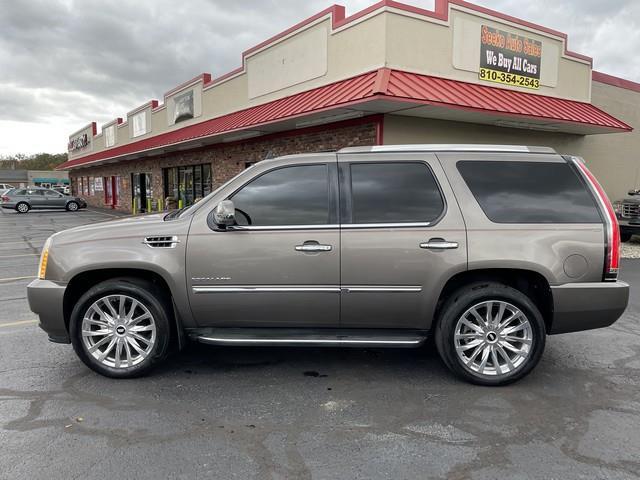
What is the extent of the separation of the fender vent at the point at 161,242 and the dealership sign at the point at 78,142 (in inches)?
1427

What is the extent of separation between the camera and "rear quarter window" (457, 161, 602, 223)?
3.77 meters

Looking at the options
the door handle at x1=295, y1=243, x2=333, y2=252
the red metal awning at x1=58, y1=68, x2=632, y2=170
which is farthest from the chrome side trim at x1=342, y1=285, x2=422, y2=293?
the red metal awning at x1=58, y1=68, x2=632, y2=170

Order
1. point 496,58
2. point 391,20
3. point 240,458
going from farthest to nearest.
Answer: point 496,58 → point 391,20 → point 240,458

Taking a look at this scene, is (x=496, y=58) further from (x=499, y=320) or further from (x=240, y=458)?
(x=240, y=458)

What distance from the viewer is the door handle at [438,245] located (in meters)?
3.67

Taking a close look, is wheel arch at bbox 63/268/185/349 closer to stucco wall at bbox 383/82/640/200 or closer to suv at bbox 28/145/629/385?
suv at bbox 28/145/629/385

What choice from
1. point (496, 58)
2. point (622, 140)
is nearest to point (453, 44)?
point (496, 58)

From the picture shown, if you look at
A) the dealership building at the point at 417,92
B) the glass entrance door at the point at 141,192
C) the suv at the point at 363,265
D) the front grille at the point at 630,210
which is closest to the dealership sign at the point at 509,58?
the dealership building at the point at 417,92

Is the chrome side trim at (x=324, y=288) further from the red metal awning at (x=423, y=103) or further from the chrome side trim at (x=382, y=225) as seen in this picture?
the red metal awning at (x=423, y=103)

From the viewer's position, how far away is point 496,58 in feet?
35.6

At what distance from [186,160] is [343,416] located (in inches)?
685

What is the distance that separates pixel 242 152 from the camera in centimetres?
1499

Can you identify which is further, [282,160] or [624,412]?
[282,160]

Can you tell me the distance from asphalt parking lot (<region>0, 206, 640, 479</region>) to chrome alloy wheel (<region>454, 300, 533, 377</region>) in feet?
0.66
